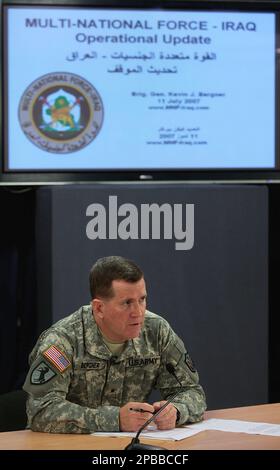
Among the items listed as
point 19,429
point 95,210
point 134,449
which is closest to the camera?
point 134,449

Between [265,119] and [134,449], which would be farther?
[265,119]

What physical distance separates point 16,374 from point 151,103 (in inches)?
58.3

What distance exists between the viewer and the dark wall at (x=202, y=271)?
173 inches

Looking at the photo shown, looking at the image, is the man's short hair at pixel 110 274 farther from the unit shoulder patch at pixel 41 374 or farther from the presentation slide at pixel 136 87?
the presentation slide at pixel 136 87

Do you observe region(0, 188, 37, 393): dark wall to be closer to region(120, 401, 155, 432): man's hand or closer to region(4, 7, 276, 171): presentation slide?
region(4, 7, 276, 171): presentation slide

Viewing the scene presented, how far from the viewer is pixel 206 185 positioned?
4492 millimetres

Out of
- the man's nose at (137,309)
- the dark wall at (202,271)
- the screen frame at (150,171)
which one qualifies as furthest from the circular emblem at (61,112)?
the man's nose at (137,309)

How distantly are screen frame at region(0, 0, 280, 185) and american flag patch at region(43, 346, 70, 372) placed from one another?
1690mm

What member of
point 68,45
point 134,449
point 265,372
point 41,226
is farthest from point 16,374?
point 134,449

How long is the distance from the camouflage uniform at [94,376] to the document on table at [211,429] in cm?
4

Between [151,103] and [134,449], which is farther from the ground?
[151,103]

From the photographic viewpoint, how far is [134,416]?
8.42ft

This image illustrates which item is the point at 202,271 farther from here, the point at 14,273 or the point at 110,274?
the point at 110,274

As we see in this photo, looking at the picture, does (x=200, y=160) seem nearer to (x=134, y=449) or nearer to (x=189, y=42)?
(x=189, y=42)
